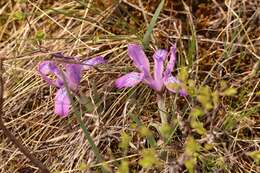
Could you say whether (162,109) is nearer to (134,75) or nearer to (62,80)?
(134,75)

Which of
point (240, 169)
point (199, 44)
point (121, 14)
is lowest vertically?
point (240, 169)

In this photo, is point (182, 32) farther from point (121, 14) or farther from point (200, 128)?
point (200, 128)

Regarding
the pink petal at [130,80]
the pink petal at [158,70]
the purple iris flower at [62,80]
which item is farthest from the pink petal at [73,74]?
the pink petal at [158,70]

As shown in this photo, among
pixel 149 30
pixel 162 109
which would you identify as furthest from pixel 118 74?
pixel 162 109

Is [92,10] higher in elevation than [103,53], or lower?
higher

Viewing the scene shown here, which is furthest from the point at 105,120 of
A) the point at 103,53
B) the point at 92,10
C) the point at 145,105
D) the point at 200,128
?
the point at 200,128

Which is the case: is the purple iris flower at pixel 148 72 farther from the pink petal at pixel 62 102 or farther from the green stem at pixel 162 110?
the pink petal at pixel 62 102

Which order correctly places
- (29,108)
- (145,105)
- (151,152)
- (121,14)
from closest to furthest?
(151,152), (145,105), (29,108), (121,14)
